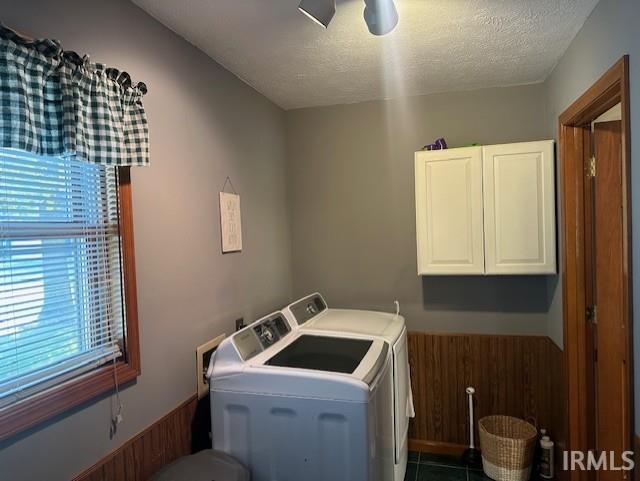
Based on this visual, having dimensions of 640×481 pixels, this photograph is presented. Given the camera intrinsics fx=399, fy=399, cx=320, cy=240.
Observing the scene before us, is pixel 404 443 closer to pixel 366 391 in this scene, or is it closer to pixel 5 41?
pixel 366 391

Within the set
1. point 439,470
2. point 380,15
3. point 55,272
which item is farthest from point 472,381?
point 55,272

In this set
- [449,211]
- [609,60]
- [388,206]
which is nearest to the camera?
[609,60]

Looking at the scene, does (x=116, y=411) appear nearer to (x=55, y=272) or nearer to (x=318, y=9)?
(x=55, y=272)

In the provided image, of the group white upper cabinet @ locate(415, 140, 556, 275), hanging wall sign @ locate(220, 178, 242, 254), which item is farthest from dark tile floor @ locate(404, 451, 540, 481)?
hanging wall sign @ locate(220, 178, 242, 254)

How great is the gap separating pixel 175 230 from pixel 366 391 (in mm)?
1051

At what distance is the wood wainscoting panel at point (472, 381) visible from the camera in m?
2.62

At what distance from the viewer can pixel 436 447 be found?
2.78 m

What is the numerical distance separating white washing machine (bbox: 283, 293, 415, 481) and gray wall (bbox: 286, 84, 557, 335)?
1.33 ft

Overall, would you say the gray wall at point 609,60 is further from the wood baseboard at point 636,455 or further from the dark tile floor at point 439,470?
the dark tile floor at point 439,470

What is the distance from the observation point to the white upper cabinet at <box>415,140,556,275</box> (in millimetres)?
2334

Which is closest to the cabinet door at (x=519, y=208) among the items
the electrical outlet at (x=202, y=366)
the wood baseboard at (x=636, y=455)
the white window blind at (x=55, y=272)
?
the wood baseboard at (x=636, y=455)

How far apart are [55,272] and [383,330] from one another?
1575 millimetres

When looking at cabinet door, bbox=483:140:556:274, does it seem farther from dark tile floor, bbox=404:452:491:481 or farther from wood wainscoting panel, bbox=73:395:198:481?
wood wainscoting panel, bbox=73:395:198:481

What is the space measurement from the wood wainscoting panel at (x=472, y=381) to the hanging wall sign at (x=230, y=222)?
1422 millimetres
